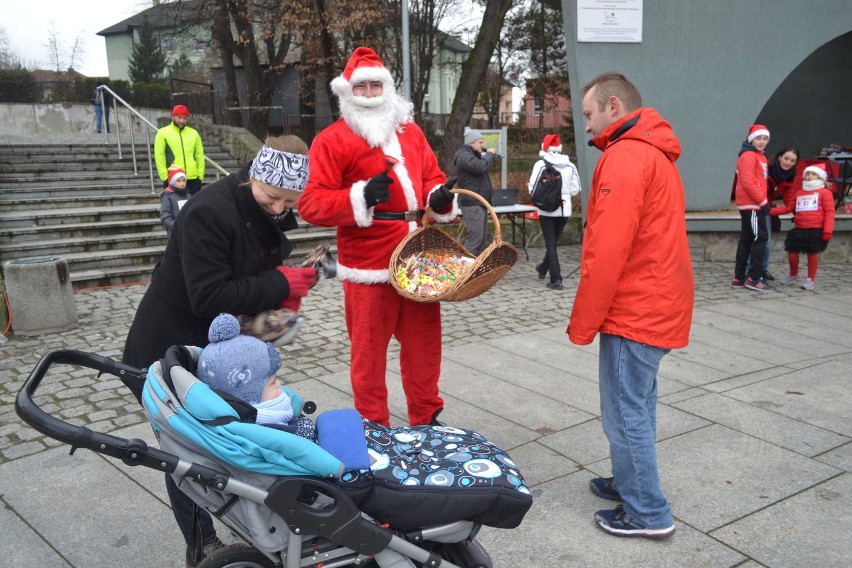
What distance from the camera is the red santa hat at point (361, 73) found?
386 centimetres

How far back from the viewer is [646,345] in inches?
121

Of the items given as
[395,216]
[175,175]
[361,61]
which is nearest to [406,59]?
[175,175]

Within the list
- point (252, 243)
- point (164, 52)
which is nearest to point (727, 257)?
point (252, 243)

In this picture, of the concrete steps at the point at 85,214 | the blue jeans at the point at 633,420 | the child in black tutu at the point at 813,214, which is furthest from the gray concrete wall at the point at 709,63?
the blue jeans at the point at 633,420

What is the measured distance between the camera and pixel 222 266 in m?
2.72

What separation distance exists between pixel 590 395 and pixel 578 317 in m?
2.16

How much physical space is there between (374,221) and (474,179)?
5877mm

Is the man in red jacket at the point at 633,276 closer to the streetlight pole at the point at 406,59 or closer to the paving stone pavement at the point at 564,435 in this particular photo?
the paving stone pavement at the point at 564,435

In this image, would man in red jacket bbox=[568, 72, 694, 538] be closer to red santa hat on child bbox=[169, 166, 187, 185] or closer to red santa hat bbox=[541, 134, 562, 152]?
red santa hat bbox=[541, 134, 562, 152]

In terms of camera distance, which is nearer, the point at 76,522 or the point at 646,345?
the point at 646,345

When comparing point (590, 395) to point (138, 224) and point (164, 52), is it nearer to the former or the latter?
point (138, 224)

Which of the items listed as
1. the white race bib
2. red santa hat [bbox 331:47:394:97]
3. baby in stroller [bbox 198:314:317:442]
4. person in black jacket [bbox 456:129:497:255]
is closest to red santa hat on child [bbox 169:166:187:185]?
person in black jacket [bbox 456:129:497:255]

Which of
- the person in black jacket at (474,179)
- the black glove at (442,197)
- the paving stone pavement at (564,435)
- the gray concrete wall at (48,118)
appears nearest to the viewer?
the paving stone pavement at (564,435)

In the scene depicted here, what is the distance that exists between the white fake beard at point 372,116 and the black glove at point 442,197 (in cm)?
39
